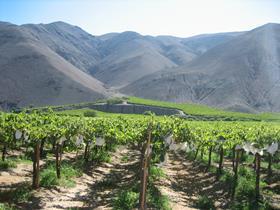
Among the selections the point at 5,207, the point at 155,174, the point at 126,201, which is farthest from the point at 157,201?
the point at 155,174

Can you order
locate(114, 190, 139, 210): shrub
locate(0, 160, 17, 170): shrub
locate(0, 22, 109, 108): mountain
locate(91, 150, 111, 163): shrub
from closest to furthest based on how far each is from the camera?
locate(114, 190, 139, 210): shrub < locate(0, 160, 17, 170): shrub < locate(91, 150, 111, 163): shrub < locate(0, 22, 109, 108): mountain

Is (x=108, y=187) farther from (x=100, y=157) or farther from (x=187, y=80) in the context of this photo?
(x=187, y=80)

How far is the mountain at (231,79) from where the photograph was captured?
144 m

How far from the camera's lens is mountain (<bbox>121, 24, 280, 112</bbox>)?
144 m

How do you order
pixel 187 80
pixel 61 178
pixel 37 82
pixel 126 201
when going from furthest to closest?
pixel 187 80, pixel 37 82, pixel 61 178, pixel 126 201

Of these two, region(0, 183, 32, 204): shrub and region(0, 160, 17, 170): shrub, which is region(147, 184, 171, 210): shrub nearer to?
region(0, 183, 32, 204): shrub

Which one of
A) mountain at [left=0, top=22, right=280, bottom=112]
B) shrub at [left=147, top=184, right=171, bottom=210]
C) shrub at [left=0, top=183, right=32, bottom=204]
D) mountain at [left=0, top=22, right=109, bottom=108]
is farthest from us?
mountain at [left=0, top=22, right=109, bottom=108]

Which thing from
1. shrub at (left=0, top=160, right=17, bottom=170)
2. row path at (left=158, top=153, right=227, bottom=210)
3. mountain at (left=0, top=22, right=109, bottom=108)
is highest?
mountain at (left=0, top=22, right=109, bottom=108)

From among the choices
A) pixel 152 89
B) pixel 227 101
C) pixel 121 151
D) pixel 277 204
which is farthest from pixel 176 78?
pixel 277 204

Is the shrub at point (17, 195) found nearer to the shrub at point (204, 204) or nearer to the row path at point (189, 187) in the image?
the row path at point (189, 187)

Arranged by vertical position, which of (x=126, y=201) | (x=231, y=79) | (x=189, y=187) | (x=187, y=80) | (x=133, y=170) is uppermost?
(x=231, y=79)

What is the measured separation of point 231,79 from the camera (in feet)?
511

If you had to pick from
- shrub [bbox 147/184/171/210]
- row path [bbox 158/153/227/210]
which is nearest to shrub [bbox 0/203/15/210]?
shrub [bbox 147/184/171/210]

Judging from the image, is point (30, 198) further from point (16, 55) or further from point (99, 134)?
point (16, 55)
